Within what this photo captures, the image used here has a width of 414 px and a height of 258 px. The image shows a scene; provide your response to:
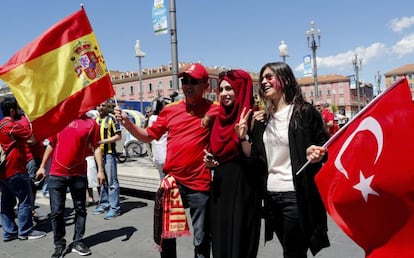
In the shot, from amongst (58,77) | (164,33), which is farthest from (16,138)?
(164,33)

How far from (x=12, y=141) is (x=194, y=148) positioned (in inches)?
126

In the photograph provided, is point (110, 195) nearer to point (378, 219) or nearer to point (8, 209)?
point (8, 209)

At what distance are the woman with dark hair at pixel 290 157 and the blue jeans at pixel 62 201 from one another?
8.30 feet

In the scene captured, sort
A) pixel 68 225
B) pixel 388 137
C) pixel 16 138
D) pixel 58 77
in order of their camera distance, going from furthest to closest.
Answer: pixel 68 225, pixel 16 138, pixel 58 77, pixel 388 137

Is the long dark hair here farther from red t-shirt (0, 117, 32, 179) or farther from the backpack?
the backpack

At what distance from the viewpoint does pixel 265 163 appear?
2.65 meters

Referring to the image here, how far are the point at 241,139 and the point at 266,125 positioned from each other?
218 millimetres

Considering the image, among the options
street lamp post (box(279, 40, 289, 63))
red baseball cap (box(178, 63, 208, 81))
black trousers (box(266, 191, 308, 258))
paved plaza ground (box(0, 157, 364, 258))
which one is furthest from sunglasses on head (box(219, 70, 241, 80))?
street lamp post (box(279, 40, 289, 63))

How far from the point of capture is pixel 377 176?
7.39 ft

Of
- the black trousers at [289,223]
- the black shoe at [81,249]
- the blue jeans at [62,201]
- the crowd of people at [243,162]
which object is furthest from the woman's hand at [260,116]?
the black shoe at [81,249]

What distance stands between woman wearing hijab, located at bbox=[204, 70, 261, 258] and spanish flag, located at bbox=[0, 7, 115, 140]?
129 cm

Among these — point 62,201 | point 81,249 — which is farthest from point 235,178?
point 81,249

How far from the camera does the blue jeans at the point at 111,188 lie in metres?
6.23

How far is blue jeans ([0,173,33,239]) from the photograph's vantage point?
5.12 m
